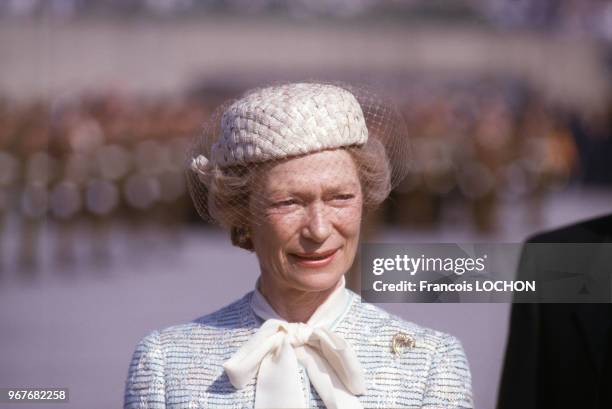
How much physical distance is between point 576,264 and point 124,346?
4.57m

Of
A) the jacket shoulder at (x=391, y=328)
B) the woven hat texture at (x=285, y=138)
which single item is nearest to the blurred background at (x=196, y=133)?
the woven hat texture at (x=285, y=138)

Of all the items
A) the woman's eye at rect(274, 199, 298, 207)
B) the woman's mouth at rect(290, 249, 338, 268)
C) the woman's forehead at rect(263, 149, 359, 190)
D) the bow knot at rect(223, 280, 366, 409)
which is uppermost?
the woman's forehead at rect(263, 149, 359, 190)

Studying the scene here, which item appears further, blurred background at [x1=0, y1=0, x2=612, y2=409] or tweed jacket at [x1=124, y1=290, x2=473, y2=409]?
blurred background at [x1=0, y1=0, x2=612, y2=409]

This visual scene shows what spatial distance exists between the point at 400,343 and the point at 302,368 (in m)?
0.19

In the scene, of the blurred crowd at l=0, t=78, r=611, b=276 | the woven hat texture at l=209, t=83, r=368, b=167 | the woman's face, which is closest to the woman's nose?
the woman's face

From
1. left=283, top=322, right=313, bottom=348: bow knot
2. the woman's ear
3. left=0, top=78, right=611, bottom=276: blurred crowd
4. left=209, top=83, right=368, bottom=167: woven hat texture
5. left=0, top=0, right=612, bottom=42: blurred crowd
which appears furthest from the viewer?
left=0, top=0, right=612, bottom=42: blurred crowd

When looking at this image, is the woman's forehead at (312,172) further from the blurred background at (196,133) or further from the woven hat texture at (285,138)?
the blurred background at (196,133)

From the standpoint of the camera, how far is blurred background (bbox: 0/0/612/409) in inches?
303

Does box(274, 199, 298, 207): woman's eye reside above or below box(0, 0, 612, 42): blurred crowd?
below

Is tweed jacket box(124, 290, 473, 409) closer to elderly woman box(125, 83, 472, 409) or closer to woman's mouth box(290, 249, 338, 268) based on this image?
elderly woman box(125, 83, 472, 409)

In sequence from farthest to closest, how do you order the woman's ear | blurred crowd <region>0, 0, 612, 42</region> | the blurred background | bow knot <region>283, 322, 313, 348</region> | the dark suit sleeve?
1. blurred crowd <region>0, 0, 612, 42</region>
2. the blurred background
3. the dark suit sleeve
4. the woman's ear
5. bow knot <region>283, 322, 313, 348</region>

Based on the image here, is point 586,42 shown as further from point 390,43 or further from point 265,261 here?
point 265,261

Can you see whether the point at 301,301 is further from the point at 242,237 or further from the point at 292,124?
the point at 292,124

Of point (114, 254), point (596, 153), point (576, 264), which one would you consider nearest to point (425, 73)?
point (596, 153)
